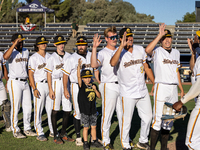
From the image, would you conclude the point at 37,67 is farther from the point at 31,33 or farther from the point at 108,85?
the point at 31,33

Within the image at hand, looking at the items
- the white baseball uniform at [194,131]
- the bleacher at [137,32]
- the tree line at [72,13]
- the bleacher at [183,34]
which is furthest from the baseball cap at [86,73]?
the tree line at [72,13]

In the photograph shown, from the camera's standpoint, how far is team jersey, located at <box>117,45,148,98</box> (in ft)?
15.6

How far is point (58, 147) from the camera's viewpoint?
5406mm

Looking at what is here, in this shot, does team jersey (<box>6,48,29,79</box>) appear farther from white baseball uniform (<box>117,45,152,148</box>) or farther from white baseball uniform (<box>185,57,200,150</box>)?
white baseball uniform (<box>185,57,200,150</box>)

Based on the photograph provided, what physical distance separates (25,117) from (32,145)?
89 centimetres

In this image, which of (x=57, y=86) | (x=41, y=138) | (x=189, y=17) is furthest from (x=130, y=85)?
(x=189, y=17)

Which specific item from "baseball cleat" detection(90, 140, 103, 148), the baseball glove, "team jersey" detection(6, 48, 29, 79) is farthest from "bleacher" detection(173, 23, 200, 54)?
the baseball glove

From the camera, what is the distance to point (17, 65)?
6.11 meters

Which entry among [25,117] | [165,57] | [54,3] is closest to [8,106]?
[25,117]

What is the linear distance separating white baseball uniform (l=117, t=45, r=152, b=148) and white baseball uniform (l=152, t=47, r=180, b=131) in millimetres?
211

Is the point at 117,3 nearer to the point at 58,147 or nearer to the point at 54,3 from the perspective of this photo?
the point at 54,3

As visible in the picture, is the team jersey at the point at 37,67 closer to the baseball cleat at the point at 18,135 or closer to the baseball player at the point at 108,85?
the baseball cleat at the point at 18,135

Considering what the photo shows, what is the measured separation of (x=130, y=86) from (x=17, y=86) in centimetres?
290

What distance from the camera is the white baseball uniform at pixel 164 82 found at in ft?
16.1
